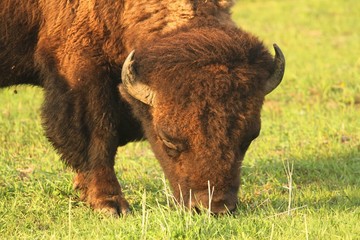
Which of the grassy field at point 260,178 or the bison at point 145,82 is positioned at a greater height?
the bison at point 145,82

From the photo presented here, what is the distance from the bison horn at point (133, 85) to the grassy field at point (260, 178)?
2.23ft

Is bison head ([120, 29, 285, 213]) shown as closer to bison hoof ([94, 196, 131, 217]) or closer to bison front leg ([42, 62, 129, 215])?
bison front leg ([42, 62, 129, 215])

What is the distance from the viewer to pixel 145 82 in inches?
237

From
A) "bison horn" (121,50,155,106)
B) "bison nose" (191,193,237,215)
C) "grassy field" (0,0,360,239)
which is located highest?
"bison horn" (121,50,155,106)

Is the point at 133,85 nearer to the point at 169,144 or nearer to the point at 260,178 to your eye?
the point at 169,144

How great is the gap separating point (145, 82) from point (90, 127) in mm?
819

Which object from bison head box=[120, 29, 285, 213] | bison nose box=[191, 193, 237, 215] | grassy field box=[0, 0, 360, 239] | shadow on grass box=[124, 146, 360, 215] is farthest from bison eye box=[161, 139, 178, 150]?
shadow on grass box=[124, 146, 360, 215]

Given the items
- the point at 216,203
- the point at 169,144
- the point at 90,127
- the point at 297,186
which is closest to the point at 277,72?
the point at 169,144

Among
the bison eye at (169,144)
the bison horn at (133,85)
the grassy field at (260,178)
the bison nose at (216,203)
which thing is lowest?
the grassy field at (260,178)

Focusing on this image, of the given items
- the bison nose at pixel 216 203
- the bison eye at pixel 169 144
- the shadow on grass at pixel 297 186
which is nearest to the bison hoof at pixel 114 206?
the shadow on grass at pixel 297 186

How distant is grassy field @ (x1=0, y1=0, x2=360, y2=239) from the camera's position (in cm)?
557

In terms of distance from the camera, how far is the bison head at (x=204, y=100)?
5652 millimetres

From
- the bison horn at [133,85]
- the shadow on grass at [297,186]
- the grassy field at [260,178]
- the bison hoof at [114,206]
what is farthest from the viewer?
the shadow on grass at [297,186]

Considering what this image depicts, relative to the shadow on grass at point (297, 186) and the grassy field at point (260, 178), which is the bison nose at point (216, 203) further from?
the shadow on grass at point (297, 186)
